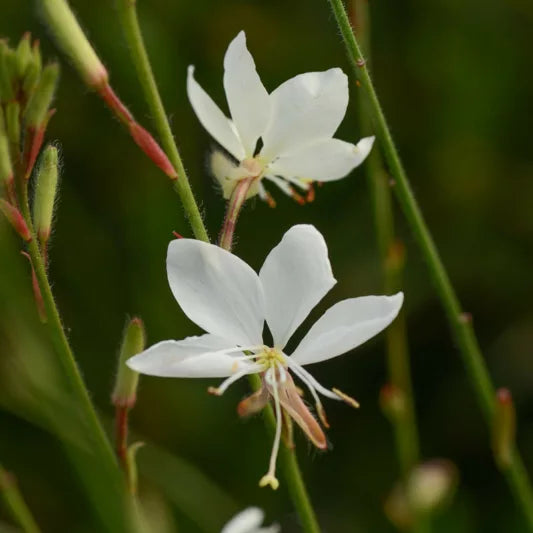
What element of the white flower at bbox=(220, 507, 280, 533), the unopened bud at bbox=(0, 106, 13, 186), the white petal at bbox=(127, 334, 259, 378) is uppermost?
the unopened bud at bbox=(0, 106, 13, 186)

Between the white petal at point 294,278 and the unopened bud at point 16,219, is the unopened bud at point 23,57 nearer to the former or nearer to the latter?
the unopened bud at point 16,219

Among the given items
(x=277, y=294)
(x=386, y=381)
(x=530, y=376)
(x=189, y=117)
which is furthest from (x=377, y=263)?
(x=277, y=294)

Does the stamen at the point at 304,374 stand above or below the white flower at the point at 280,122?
below

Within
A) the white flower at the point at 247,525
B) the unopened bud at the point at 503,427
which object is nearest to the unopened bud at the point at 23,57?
the white flower at the point at 247,525

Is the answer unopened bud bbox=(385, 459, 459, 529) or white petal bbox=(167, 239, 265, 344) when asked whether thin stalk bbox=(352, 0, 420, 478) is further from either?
white petal bbox=(167, 239, 265, 344)

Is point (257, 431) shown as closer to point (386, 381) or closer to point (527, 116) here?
point (386, 381)

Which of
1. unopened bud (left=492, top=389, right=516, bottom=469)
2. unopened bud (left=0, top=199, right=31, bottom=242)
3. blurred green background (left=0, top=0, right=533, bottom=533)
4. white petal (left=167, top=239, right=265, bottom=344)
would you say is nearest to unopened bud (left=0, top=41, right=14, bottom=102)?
unopened bud (left=0, top=199, right=31, bottom=242)

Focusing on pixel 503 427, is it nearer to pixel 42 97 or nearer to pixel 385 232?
pixel 385 232
